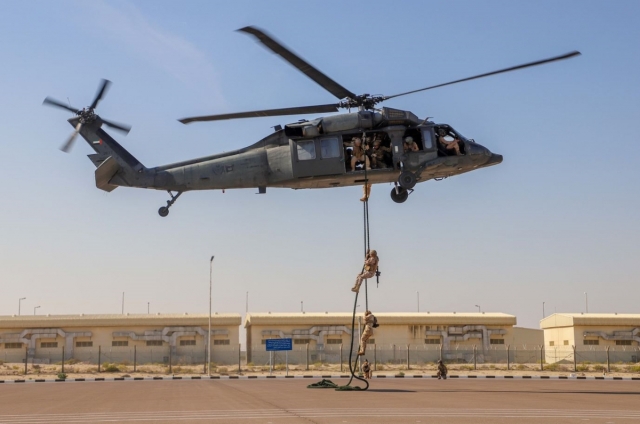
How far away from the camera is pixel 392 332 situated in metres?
64.0

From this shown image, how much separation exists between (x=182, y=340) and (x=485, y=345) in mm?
24266

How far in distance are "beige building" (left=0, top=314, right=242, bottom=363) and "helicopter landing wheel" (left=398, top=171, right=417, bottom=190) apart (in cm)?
3956

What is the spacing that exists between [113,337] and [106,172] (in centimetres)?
3664

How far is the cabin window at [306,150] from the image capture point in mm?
26806

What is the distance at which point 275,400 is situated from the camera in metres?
20.3

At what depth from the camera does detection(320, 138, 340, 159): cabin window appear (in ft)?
87.2

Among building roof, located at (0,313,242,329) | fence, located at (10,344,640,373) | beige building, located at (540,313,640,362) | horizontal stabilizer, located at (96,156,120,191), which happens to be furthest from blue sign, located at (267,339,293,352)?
Answer: beige building, located at (540,313,640,362)

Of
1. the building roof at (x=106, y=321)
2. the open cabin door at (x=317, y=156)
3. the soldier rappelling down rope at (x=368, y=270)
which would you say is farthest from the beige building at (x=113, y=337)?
the soldier rappelling down rope at (x=368, y=270)

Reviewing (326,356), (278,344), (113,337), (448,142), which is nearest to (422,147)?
(448,142)

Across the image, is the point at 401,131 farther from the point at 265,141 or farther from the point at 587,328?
the point at 587,328

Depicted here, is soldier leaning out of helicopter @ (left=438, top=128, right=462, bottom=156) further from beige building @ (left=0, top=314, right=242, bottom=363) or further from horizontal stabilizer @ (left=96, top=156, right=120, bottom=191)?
beige building @ (left=0, top=314, right=242, bottom=363)

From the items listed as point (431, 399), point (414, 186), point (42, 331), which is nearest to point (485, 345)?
point (42, 331)

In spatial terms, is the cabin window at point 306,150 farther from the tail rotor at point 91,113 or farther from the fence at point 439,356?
the fence at point 439,356

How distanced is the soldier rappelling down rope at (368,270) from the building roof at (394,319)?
40709mm
